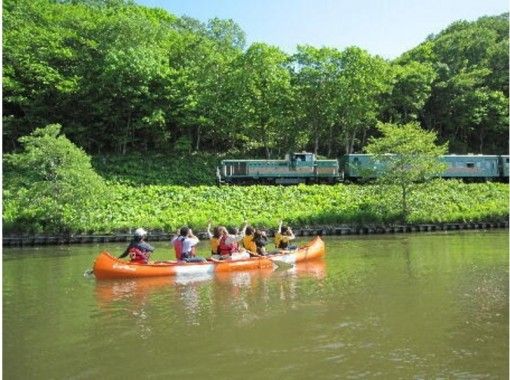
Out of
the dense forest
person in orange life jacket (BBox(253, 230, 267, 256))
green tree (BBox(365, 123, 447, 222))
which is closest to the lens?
person in orange life jacket (BBox(253, 230, 267, 256))

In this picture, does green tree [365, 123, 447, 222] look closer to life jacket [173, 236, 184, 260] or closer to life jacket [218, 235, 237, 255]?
life jacket [218, 235, 237, 255]

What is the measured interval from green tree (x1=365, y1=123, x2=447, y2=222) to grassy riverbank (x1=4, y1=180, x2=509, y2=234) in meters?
0.62

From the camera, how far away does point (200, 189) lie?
34.2 meters

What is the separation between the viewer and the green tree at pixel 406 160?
3102 cm

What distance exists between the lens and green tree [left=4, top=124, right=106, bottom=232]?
85.5 ft

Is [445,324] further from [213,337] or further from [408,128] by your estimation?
[408,128]

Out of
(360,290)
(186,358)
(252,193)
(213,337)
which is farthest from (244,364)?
(252,193)

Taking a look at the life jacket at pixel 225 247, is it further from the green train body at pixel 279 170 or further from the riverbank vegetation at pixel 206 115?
the green train body at pixel 279 170

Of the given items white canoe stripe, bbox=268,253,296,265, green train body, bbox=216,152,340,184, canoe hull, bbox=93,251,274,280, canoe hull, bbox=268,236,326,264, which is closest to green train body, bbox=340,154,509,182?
green train body, bbox=216,152,340,184

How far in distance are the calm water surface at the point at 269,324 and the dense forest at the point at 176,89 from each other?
83.3 ft

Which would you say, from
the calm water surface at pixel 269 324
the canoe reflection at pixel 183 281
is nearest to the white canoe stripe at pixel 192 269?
the canoe reflection at pixel 183 281

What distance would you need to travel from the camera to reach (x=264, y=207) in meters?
32.2

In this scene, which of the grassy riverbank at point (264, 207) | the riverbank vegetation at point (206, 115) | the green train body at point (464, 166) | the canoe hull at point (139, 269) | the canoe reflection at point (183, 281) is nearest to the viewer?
the canoe reflection at point (183, 281)

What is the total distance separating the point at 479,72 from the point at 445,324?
146 ft
